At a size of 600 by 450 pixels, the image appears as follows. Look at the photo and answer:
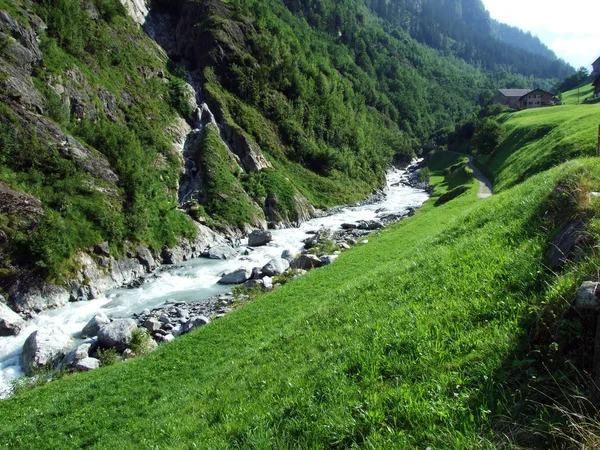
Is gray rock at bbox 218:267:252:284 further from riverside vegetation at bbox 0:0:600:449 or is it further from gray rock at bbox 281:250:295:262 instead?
riverside vegetation at bbox 0:0:600:449

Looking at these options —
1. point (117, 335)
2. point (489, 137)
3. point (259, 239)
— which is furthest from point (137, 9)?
point (117, 335)

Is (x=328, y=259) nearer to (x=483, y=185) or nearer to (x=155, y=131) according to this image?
(x=155, y=131)

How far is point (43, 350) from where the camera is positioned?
65.0 ft

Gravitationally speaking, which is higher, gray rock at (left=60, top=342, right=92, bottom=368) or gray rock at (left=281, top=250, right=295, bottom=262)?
gray rock at (left=281, top=250, right=295, bottom=262)

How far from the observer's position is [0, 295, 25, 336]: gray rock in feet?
73.9

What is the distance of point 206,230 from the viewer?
4425cm

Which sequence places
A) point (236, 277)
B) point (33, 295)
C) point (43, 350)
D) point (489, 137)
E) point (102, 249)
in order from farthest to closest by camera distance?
point (489, 137) → point (102, 249) → point (236, 277) → point (33, 295) → point (43, 350)

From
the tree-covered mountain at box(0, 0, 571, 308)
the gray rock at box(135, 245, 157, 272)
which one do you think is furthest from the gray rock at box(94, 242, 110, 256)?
the gray rock at box(135, 245, 157, 272)

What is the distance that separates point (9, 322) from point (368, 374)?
25696 mm

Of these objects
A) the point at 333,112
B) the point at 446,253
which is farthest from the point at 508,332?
the point at 333,112

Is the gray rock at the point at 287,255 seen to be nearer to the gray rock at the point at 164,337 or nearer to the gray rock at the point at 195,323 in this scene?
the gray rock at the point at 195,323

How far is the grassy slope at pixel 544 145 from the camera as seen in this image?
32.6 meters

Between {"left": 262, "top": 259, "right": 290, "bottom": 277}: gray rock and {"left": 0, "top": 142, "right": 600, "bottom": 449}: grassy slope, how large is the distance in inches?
570

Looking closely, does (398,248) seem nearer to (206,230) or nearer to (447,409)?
(447,409)
